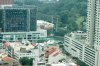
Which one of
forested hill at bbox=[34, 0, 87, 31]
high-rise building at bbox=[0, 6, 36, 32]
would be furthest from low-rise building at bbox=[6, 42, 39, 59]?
forested hill at bbox=[34, 0, 87, 31]

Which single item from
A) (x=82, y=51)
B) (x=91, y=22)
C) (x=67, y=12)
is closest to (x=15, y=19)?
(x=82, y=51)

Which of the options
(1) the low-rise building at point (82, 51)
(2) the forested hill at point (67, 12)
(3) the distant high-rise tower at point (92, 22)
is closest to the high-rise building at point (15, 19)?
(1) the low-rise building at point (82, 51)

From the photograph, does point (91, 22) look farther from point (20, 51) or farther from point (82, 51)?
point (20, 51)

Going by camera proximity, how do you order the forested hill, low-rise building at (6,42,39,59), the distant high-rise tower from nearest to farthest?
low-rise building at (6,42,39,59)
the distant high-rise tower
the forested hill

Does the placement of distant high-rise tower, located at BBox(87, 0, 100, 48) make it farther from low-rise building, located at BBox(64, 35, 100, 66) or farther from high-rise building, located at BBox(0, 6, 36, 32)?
high-rise building, located at BBox(0, 6, 36, 32)

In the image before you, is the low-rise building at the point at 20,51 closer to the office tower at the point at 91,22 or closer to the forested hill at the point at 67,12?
the office tower at the point at 91,22

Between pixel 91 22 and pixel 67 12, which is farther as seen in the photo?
pixel 67 12
